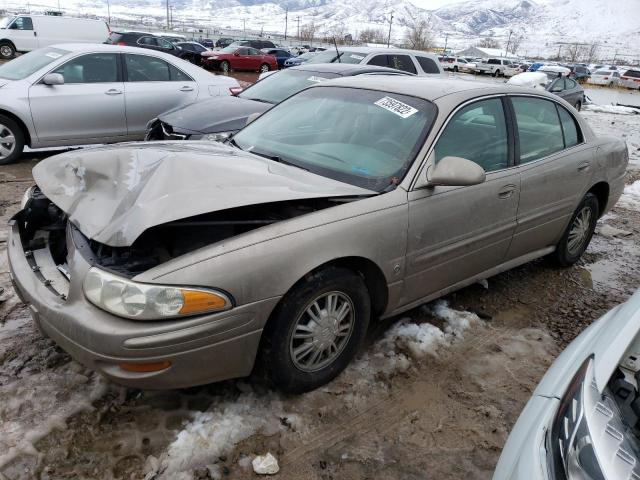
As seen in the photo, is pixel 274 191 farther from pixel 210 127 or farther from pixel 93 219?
pixel 210 127

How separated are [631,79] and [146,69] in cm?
4015

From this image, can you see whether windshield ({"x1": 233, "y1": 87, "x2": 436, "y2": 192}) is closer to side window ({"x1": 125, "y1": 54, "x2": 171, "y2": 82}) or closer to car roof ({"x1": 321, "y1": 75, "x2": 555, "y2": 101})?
car roof ({"x1": 321, "y1": 75, "x2": 555, "y2": 101})

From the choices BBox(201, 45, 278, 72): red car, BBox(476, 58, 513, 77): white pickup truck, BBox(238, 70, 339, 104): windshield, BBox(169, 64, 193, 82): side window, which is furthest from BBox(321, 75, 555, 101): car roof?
BBox(476, 58, 513, 77): white pickup truck

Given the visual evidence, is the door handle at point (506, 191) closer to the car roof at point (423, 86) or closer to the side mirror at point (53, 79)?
the car roof at point (423, 86)

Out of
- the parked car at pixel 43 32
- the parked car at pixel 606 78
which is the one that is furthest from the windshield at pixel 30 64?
the parked car at pixel 606 78

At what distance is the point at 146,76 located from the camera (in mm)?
7422

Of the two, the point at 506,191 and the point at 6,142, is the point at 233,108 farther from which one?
the point at 506,191

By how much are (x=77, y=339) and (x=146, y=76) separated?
6.08 m

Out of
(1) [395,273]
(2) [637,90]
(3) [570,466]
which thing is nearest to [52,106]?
(1) [395,273]

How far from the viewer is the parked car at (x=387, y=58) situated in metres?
9.84

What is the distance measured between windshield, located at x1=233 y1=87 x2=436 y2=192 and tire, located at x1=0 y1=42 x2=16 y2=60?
2300 centimetres

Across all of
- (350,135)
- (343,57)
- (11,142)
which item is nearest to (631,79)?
(343,57)

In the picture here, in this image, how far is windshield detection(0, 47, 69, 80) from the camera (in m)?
6.71

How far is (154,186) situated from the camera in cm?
245
